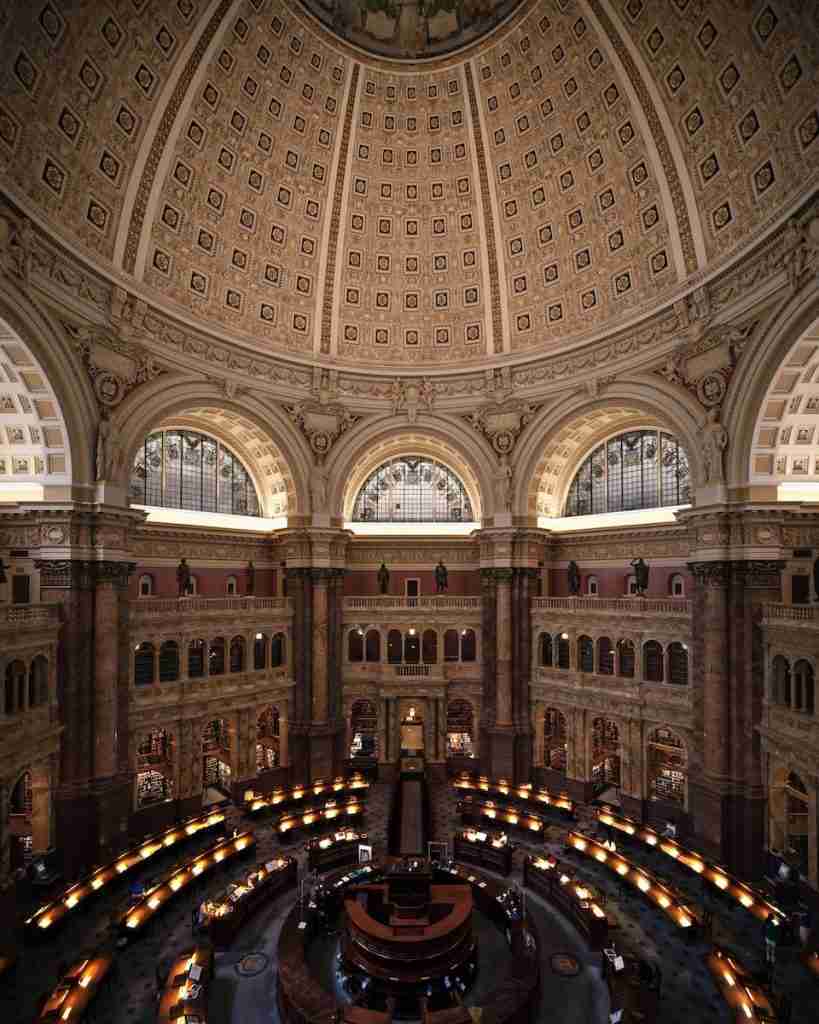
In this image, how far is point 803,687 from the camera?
73.3ft

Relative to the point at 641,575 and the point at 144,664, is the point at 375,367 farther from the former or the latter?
the point at 144,664

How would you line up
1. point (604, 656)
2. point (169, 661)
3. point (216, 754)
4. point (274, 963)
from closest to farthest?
point (274, 963)
point (169, 661)
point (216, 754)
point (604, 656)

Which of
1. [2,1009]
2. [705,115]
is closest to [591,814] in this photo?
[2,1009]

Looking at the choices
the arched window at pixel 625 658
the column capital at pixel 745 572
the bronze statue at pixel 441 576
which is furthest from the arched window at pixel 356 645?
the column capital at pixel 745 572

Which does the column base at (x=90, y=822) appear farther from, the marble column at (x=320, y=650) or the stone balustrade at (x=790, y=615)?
the stone balustrade at (x=790, y=615)

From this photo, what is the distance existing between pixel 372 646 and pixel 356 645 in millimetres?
999

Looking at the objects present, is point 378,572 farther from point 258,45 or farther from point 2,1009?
point 258,45

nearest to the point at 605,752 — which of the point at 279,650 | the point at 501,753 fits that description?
the point at 501,753

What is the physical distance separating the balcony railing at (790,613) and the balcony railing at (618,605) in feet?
13.2

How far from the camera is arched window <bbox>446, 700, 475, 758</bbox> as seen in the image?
117 ft

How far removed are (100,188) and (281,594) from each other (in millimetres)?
22616

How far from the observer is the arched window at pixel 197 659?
101 ft

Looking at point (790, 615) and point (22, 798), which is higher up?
point (790, 615)

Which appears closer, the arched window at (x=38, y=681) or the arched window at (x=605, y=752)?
the arched window at (x=38, y=681)
